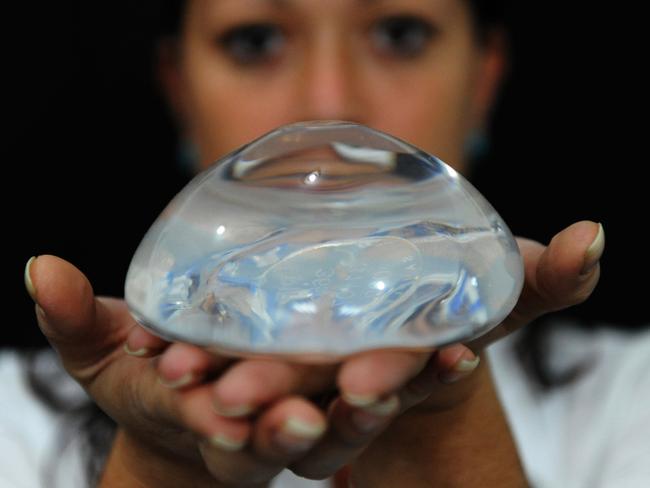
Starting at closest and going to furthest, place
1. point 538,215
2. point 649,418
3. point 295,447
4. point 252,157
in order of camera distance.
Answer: point 295,447
point 252,157
point 649,418
point 538,215

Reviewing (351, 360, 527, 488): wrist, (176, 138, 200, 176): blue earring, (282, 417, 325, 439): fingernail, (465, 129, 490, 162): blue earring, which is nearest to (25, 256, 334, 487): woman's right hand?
(282, 417, 325, 439): fingernail

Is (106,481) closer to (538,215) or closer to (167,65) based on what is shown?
(167,65)

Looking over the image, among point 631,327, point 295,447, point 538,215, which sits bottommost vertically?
point 631,327

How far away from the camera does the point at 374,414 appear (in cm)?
32

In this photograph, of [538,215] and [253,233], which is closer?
[253,233]

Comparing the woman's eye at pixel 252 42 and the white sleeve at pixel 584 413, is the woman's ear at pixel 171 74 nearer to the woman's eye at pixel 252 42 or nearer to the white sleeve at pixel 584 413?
the woman's eye at pixel 252 42

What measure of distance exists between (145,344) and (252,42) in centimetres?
50

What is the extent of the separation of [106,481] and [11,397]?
0.39 meters

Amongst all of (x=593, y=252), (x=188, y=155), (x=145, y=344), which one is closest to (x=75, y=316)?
(x=145, y=344)

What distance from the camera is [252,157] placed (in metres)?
0.44

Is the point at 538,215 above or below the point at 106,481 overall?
below

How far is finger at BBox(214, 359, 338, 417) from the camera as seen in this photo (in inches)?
12.5

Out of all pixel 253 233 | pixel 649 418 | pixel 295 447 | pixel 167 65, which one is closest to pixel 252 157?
pixel 253 233

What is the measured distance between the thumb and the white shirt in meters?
0.24
